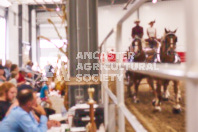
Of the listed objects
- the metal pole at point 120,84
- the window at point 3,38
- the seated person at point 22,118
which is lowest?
the seated person at point 22,118

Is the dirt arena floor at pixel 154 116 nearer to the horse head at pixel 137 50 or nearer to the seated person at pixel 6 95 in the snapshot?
the horse head at pixel 137 50

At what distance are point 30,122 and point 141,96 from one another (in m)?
2.43

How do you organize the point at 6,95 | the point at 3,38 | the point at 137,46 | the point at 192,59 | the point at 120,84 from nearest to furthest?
the point at 192,59
the point at 120,84
the point at 137,46
the point at 6,95
the point at 3,38

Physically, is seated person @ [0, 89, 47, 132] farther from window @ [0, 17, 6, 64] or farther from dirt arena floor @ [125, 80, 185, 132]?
window @ [0, 17, 6, 64]

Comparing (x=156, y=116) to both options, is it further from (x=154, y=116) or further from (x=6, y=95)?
(x=6, y=95)

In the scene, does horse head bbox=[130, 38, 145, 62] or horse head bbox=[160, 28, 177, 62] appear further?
horse head bbox=[160, 28, 177, 62]

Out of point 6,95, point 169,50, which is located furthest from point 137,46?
point 6,95

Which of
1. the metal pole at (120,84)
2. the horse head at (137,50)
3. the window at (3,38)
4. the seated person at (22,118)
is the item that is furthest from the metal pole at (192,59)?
the window at (3,38)

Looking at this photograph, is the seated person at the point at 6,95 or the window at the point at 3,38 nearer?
the seated person at the point at 6,95

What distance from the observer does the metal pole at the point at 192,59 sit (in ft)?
1.55

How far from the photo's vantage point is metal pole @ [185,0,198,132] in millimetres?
472

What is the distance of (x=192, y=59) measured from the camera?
1.58 feet

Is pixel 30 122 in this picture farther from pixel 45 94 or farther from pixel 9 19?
pixel 9 19

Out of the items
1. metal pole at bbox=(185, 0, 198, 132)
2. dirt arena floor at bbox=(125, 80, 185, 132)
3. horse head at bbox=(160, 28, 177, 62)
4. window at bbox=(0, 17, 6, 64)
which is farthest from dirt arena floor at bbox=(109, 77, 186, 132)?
window at bbox=(0, 17, 6, 64)
